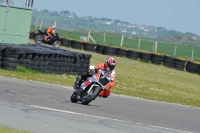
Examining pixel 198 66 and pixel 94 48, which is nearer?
pixel 198 66

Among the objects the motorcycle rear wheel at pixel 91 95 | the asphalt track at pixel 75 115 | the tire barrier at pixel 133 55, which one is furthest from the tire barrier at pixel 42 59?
the tire barrier at pixel 133 55

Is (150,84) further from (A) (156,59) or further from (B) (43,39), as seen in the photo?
(A) (156,59)

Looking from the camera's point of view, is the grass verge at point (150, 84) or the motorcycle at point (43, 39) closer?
the grass verge at point (150, 84)

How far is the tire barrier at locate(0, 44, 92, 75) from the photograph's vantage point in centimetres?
2228

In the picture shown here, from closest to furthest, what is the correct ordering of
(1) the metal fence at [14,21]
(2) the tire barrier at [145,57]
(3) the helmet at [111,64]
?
(3) the helmet at [111,64]
(1) the metal fence at [14,21]
(2) the tire barrier at [145,57]

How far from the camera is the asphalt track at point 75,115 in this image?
1045cm

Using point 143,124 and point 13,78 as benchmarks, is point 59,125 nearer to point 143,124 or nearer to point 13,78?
point 143,124

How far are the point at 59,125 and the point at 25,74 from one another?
11.9 metres

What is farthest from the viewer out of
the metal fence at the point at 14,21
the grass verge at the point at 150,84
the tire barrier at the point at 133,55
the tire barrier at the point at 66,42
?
the tire barrier at the point at 66,42

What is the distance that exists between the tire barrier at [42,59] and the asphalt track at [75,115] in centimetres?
296

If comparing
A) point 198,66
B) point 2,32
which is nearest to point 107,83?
point 2,32

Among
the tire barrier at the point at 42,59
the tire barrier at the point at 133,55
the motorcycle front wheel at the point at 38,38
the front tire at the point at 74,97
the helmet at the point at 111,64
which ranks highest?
the helmet at the point at 111,64

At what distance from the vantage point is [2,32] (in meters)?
28.6

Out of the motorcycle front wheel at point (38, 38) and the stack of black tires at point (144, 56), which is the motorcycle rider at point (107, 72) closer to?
the stack of black tires at point (144, 56)
